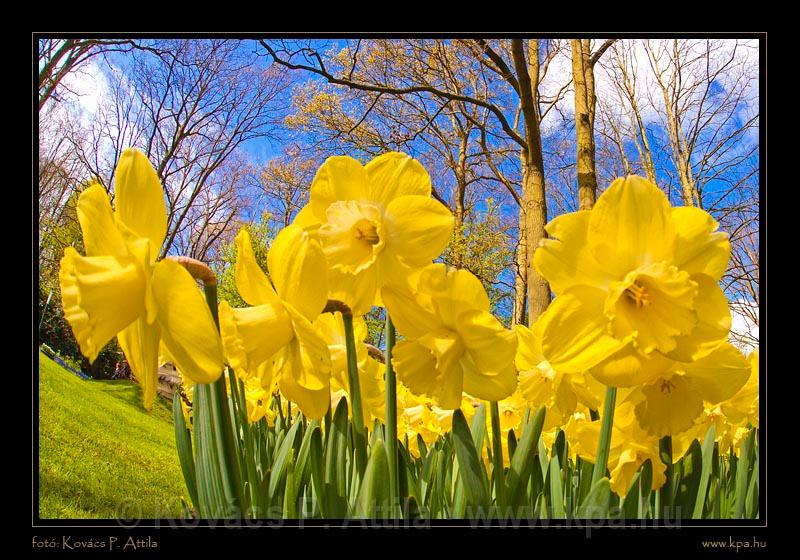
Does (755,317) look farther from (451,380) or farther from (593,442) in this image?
(451,380)

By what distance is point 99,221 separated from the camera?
69 cm

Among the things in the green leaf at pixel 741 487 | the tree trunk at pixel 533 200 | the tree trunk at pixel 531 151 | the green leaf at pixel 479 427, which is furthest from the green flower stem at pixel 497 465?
the tree trunk at pixel 531 151

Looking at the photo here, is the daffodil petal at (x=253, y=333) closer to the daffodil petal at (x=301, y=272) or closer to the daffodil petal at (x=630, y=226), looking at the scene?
the daffodil petal at (x=301, y=272)

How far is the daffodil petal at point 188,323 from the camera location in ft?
2.04

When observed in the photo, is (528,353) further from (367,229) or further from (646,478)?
(367,229)

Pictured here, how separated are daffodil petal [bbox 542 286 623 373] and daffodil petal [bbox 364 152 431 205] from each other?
0.23 m

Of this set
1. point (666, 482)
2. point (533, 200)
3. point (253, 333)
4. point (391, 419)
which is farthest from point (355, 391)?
point (533, 200)

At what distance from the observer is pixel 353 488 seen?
88cm

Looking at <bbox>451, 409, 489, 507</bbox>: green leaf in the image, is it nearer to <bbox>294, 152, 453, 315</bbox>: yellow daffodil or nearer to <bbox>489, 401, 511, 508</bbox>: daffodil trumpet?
<bbox>489, 401, 511, 508</bbox>: daffodil trumpet

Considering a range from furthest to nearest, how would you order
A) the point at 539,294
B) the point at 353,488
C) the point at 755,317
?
the point at 539,294
the point at 755,317
the point at 353,488
